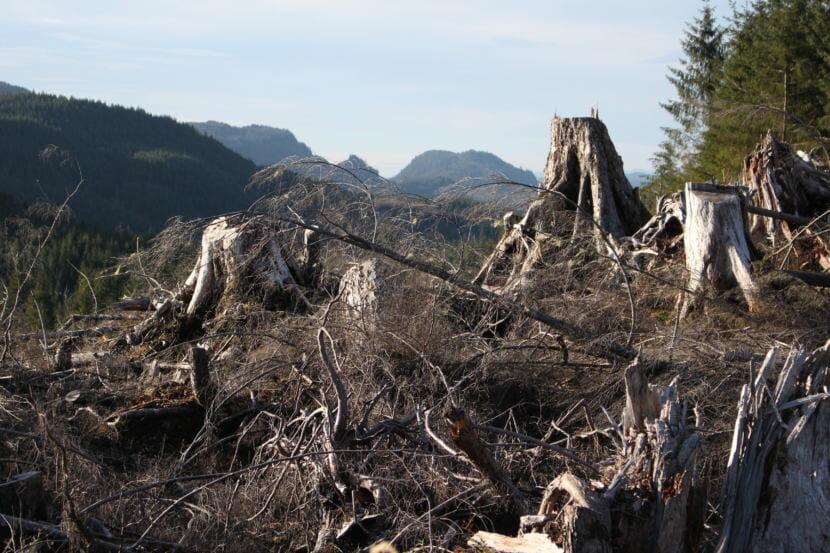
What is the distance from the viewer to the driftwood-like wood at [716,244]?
6141mm

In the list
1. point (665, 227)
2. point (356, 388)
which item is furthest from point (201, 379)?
point (665, 227)

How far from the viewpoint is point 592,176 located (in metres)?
8.05

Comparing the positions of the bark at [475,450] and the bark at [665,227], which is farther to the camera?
the bark at [665,227]

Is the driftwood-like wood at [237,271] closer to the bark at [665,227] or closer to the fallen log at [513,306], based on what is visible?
the fallen log at [513,306]

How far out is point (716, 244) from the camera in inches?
245

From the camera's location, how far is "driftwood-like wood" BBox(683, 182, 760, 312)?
6.14 metres

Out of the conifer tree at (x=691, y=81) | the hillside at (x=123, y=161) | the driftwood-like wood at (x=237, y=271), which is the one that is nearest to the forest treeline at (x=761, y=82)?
the conifer tree at (x=691, y=81)

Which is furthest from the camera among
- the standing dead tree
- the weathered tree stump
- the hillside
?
the hillside

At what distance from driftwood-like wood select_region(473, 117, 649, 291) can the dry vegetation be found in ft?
0.88

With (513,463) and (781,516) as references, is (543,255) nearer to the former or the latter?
(513,463)

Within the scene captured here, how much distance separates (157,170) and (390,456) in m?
103

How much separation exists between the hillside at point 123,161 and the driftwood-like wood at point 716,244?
6628 cm

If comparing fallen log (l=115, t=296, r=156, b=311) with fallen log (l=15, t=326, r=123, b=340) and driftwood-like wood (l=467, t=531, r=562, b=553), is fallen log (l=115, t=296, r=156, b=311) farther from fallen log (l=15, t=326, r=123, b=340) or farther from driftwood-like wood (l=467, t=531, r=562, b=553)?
driftwood-like wood (l=467, t=531, r=562, b=553)

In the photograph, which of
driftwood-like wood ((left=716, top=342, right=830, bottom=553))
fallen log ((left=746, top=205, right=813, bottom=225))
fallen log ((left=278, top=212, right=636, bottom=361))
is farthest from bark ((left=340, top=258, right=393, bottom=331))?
fallen log ((left=746, top=205, right=813, bottom=225))
